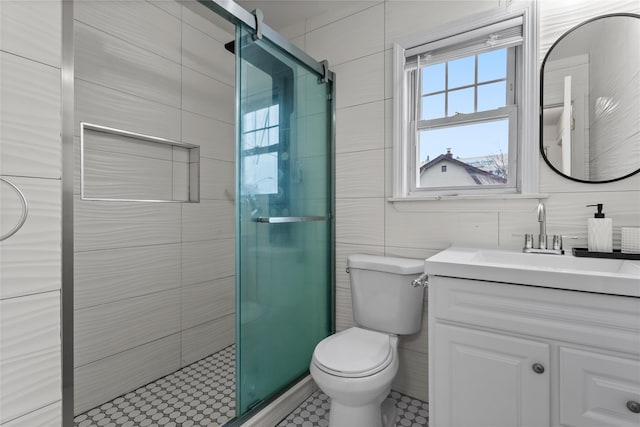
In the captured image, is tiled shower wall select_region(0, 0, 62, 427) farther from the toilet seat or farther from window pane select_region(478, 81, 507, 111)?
window pane select_region(478, 81, 507, 111)

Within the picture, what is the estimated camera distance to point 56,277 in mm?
844

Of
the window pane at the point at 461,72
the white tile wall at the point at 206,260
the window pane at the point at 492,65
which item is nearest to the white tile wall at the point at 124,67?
the white tile wall at the point at 206,260

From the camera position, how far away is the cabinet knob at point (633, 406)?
0.89 metres

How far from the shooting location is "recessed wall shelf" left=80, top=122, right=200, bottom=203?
1703mm

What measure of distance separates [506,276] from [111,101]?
206cm

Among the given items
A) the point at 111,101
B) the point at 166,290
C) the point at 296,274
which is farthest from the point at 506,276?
the point at 111,101

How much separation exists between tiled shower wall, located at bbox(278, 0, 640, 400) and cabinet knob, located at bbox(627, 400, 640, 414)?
70 centimetres

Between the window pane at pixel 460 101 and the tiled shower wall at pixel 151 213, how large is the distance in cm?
159

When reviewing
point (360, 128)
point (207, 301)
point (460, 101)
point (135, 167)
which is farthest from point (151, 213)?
point (460, 101)

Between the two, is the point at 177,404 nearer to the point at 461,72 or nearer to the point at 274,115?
the point at 274,115

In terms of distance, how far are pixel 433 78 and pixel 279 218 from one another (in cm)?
119

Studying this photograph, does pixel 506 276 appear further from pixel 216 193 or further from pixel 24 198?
pixel 216 193

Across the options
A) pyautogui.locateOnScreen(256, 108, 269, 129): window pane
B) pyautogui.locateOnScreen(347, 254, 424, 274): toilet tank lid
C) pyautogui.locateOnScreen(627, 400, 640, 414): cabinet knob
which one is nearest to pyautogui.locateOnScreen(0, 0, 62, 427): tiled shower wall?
pyautogui.locateOnScreen(256, 108, 269, 129): window pane

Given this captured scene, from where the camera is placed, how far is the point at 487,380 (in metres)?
1.09
